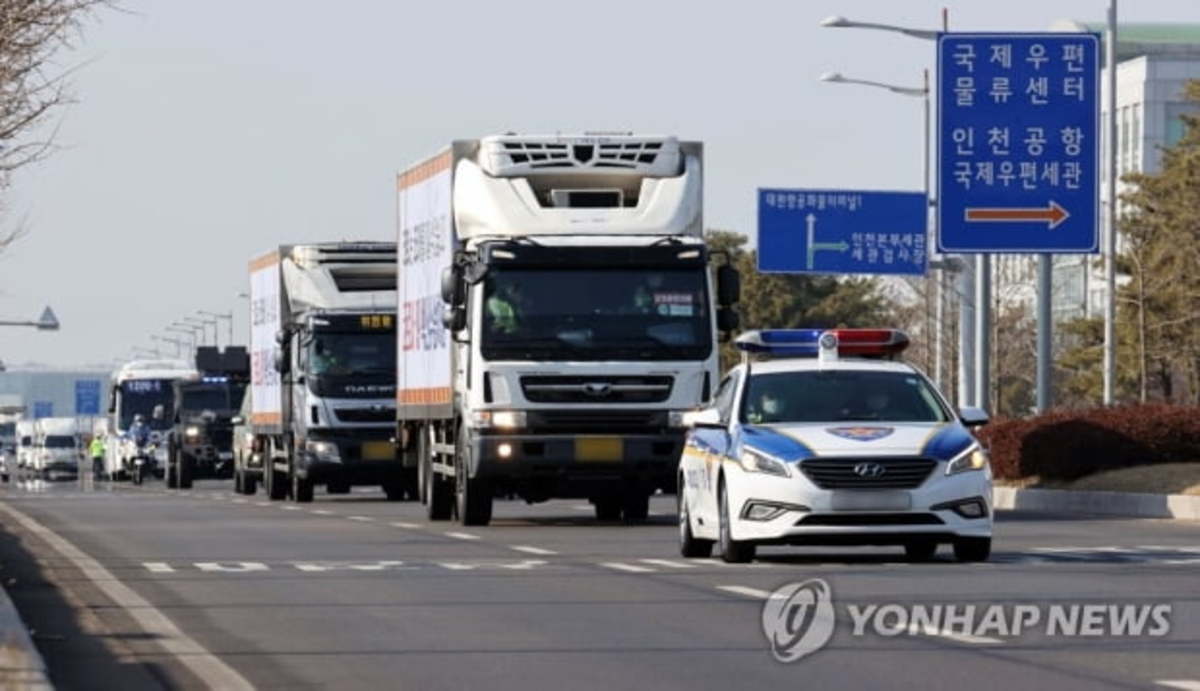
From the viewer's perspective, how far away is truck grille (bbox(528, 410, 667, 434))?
3253cm

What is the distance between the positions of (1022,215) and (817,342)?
18.5 m

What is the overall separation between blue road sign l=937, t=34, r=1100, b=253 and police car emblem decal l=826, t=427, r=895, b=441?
19448 mm

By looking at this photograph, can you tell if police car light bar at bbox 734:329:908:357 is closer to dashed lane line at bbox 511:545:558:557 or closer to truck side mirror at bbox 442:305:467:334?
dashed lane line at bbox 511:545:558:557

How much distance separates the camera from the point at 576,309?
3234 centimetres

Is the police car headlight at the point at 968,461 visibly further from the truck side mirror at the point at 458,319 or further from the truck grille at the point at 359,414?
the truck grille at the point at 359,414

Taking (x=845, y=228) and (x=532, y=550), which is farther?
(x=845, y=228)

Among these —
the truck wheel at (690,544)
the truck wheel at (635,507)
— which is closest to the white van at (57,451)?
the truck wheel at (635,507)

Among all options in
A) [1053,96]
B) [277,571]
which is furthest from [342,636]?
[1053,96]

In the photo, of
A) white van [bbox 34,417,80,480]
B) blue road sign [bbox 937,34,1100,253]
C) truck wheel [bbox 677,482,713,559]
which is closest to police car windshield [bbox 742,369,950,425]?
truck wheel [bbox 677,482,713,559]

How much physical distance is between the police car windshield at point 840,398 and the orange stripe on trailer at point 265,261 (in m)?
26.0

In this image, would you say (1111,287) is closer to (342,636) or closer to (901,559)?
(901,559)

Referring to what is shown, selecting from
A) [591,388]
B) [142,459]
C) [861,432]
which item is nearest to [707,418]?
[861,432]

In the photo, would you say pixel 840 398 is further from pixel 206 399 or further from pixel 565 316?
pixel 206 399

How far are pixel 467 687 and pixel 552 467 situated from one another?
1856 centimetres
